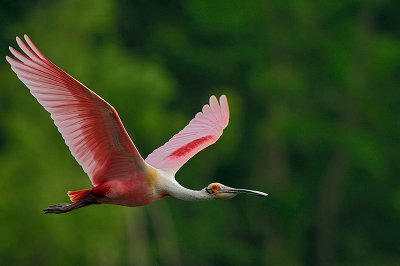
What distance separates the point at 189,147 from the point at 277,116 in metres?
17.2

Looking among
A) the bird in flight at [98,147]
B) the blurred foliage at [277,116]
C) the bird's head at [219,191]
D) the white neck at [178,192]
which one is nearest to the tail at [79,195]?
the bird in flight at [98,147]

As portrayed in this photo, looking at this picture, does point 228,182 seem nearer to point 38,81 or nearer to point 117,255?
point 117,255

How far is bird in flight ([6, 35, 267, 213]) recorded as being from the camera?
35.5 feet

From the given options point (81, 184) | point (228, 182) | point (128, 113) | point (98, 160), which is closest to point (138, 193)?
point (98, 160)

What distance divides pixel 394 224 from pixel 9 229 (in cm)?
946

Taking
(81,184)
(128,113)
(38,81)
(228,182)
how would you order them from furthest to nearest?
1. (228,182)
2. (128,113)
3. (81,184)
4. (38,81)

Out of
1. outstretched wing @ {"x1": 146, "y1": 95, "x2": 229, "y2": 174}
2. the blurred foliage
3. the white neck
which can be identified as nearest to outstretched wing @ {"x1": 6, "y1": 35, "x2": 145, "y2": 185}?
the white neck

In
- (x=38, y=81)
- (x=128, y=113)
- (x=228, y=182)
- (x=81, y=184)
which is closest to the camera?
(x=38, y=81)

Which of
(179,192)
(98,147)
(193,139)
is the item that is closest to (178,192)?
(179,192)

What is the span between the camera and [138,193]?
36.7ft

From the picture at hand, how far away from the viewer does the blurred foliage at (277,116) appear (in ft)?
90.0

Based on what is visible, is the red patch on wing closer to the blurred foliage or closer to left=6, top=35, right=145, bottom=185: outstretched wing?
left=6, top=35, right=145, bottom=185: outstretched wing

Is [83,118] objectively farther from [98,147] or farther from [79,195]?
[79,195]

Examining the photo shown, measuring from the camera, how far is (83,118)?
11.0m
